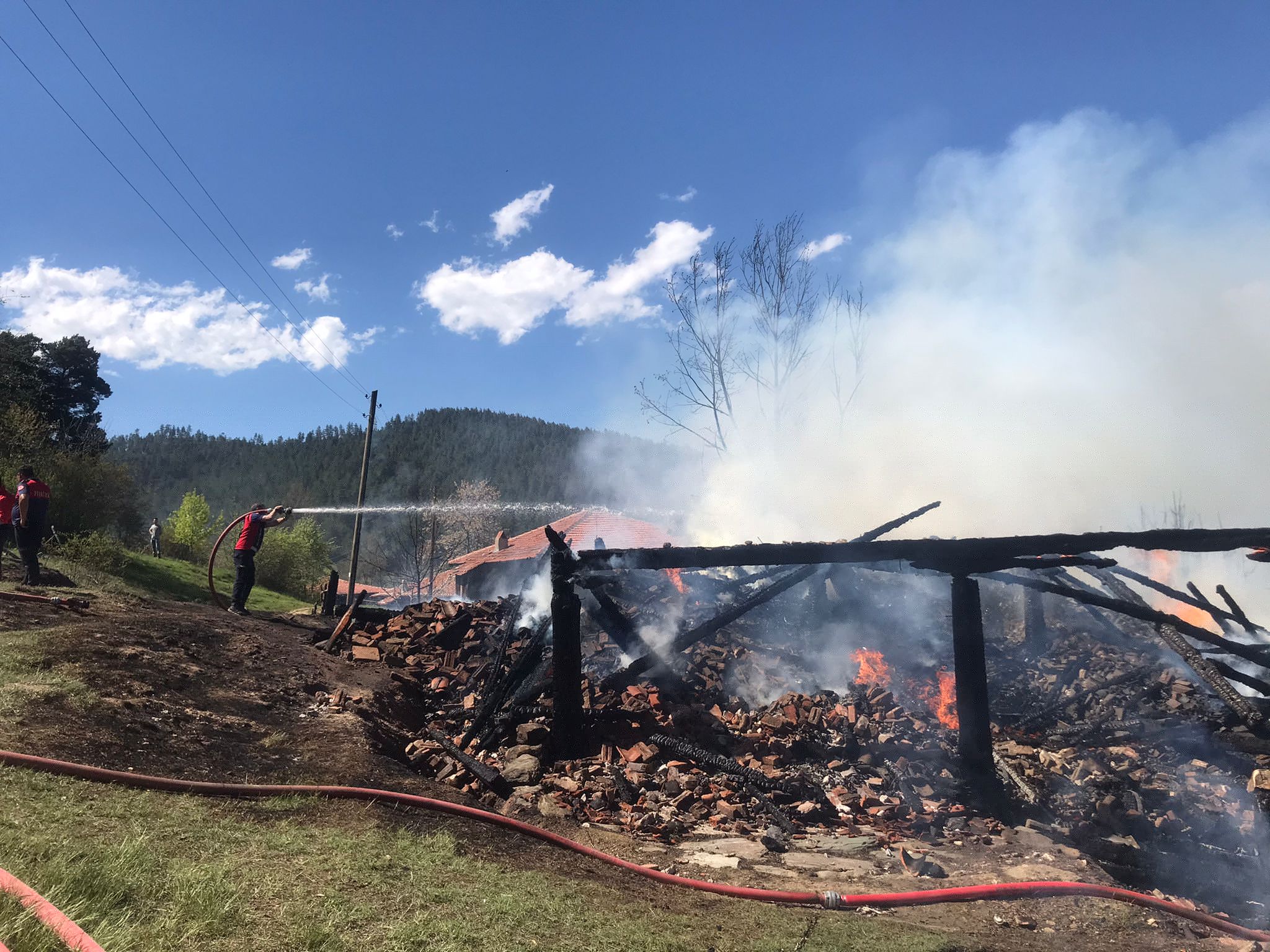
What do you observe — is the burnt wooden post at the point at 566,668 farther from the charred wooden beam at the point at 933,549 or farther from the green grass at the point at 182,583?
the green grass at the point at 182,583

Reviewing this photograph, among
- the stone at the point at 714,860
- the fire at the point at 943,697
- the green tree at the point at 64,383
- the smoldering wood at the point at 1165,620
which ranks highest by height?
the green tree at the point at 64,383

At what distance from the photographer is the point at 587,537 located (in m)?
37.1

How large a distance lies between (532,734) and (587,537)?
94.4ft

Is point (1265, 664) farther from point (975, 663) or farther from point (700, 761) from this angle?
point (700, 761)

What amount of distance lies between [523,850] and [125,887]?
2.60 metres

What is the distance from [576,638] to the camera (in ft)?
27.3

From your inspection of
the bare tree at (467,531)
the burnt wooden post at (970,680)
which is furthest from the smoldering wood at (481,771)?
the bare tree at (467,531)

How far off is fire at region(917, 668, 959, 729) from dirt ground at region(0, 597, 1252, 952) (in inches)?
108

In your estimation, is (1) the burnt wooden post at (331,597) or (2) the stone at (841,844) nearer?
(2) the stone at (841,844)

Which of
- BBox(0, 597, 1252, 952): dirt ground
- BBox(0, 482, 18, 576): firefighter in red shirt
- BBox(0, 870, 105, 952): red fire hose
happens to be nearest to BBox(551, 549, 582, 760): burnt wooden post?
BBox(0, 597, 1252, 952): dirt ground

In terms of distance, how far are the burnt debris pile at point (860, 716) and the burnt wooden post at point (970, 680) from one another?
0.03m

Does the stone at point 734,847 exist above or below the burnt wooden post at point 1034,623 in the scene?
below

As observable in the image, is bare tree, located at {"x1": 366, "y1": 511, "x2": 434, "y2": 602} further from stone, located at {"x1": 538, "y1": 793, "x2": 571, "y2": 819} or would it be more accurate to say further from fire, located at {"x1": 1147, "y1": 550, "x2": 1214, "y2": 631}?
stone, located at {"x1": 538, "y1": 793, "x2": 571, "y2": 819}

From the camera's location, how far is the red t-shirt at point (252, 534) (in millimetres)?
12586
